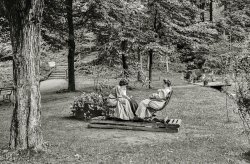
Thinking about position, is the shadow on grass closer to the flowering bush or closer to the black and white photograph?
the black and white photograph

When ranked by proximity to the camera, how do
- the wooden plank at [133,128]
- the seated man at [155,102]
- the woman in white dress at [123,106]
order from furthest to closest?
the woman in white dress at [123,106] → the seated man at [155,102] → the wooden plank at [133,128]

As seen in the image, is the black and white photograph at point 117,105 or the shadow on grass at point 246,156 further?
the shadow on grass at point 246,156

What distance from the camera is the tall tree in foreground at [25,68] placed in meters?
7.72

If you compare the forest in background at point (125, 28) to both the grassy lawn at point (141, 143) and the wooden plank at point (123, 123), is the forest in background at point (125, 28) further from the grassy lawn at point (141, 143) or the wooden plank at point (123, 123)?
the wooden plank at point (123, 123)

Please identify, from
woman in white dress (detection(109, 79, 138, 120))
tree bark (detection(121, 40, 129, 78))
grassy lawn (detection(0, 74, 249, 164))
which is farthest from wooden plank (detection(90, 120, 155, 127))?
tree bark (detection(121, 40, 129, 78))

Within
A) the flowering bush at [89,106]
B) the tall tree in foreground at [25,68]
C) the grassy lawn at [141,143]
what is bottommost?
the grassy lawn at [141,143]

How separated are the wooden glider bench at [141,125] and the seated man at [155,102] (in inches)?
13.6

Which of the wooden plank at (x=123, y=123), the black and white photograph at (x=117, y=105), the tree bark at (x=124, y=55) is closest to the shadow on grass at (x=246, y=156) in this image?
the black and white photograph at (x=117, y=105)

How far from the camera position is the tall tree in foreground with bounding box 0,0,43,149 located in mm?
7719

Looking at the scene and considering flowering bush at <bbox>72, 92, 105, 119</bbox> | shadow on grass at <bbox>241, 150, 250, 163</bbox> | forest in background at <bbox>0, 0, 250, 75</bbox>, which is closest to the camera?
shadow on grass at <bbox>241, 150, 250, 163</bbox>

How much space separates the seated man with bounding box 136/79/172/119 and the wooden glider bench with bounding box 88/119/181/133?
0.35 metres

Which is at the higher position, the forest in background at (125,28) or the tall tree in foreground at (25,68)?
the forest in background at (125,28)

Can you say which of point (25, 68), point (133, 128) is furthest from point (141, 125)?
point (25, 68)

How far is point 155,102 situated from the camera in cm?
1099
